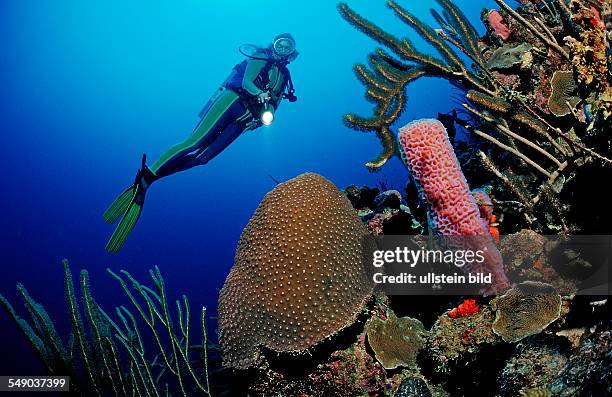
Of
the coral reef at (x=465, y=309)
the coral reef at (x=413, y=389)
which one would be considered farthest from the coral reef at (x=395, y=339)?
the coral reef at (x=465, y=309)

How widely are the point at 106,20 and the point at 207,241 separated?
4395cm

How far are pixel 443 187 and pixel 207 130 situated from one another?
402cm

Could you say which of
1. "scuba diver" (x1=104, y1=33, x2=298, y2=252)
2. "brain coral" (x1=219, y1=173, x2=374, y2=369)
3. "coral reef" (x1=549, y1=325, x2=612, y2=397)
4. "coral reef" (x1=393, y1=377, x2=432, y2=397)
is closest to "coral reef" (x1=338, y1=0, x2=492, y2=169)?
"brain coral" (x1=219, y1=173, x2=374, y2=369)

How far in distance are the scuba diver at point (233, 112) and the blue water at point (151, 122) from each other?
40.7m

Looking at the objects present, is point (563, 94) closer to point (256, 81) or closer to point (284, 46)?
point (256, 81)

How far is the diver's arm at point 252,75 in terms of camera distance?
5746 millimetres

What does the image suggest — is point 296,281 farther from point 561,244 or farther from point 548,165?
point 548,165

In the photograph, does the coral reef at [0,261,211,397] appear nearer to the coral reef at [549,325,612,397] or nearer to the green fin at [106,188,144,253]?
the green fin at [106,188,144,253]

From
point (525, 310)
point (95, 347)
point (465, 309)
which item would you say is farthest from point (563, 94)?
point (95, 347)

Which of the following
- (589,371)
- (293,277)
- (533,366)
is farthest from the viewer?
(293,277)

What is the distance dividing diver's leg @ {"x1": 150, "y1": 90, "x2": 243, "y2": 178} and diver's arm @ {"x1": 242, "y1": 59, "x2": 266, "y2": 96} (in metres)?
0.23

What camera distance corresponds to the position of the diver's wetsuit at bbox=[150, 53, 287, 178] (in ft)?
18.7

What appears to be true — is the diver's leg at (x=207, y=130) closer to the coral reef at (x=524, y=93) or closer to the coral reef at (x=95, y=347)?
the coral reef at (x=95, y=347)

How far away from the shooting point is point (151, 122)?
77188 millimetres
